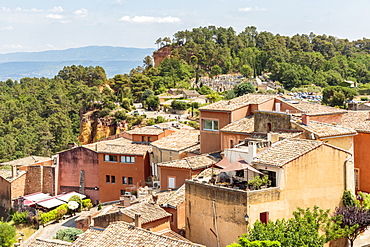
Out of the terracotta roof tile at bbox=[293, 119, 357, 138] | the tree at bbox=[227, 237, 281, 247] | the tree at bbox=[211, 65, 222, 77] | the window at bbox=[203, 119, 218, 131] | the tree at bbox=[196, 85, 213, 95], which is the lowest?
the tree at bbox=[227, 237, 281, 247]

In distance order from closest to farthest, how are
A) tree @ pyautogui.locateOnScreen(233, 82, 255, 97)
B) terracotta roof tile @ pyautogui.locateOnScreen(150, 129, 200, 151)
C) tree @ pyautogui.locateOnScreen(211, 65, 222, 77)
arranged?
terracotta roof tile @ pyautogui.locateOnScreen(150, 129, 200, 151) → tree @ pyautogui.locateOnScreen(233, 82, 255, 97) → tree @ pyautogui.locateOnScreen(211, 65, 222, 77)

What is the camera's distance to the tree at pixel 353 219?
20.6 metres

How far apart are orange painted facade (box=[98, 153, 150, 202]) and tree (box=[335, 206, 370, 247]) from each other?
1849cm

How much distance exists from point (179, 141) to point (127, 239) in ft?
54.2

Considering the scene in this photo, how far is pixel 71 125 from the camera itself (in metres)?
81.1

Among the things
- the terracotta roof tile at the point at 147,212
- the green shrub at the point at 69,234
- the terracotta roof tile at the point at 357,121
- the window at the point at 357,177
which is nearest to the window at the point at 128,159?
the green shrub at the point at 69,234

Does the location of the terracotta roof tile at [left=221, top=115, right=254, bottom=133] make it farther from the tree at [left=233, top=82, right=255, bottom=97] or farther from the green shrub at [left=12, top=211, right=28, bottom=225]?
the tree at [left=233, top=82, right=255, bottom=97]

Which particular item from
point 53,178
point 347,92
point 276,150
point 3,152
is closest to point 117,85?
point 3,152

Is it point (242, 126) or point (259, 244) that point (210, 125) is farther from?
point (259, 244)

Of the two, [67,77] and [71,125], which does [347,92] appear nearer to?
[71,125]

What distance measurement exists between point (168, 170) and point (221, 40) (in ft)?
369

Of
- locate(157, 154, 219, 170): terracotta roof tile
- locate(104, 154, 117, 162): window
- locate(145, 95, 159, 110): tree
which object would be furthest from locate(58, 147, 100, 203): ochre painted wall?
locate(145, 95, 159, 110): tree

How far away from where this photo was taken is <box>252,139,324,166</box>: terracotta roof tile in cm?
2014

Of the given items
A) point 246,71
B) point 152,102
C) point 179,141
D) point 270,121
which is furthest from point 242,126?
point 246,71
